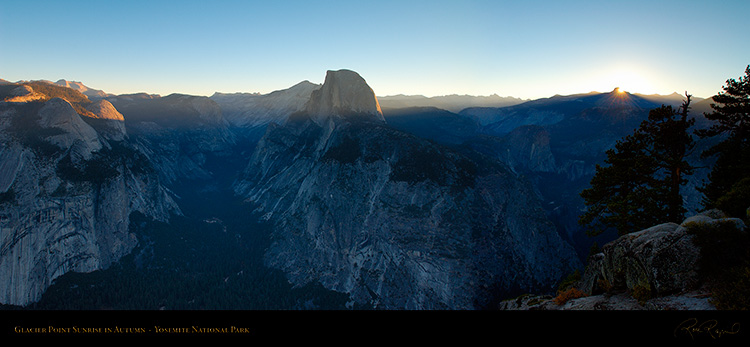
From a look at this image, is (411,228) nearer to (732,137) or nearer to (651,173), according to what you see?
(651,173)

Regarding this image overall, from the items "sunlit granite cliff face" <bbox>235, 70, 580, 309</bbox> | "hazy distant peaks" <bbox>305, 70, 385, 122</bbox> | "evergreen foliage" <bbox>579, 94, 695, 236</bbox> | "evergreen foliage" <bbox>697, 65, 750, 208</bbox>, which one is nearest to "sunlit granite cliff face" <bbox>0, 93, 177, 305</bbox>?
"sunlit granite cliff face" <bbox>235, 70, 580, 309</bbox>

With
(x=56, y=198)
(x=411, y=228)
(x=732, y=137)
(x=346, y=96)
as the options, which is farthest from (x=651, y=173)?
(x=346, y=96)

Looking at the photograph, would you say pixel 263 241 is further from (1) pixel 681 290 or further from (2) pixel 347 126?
(1) pixel 681 290

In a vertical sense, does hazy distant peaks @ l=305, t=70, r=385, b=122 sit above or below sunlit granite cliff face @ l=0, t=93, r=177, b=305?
above

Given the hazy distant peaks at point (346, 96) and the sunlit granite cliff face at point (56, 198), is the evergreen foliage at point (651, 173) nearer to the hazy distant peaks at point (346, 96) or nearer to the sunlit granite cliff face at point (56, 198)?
the sunlit granite cliff face at point (56, 198)

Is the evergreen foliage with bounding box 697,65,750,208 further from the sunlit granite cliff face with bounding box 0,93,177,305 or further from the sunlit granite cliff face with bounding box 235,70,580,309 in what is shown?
the sunlit granite cliff face with bounding box 0,93,177,305
